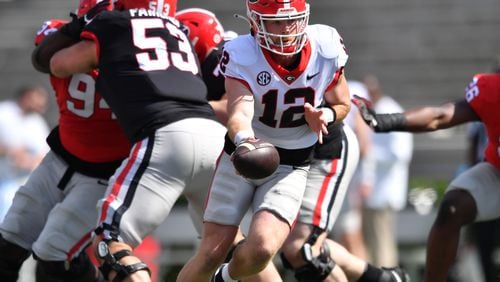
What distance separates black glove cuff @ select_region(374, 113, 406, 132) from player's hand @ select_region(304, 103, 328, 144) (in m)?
1.04

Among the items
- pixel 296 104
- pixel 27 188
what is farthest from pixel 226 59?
pixel 27 188

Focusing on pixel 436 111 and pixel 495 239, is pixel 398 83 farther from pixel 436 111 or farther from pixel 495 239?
pixel 436 111

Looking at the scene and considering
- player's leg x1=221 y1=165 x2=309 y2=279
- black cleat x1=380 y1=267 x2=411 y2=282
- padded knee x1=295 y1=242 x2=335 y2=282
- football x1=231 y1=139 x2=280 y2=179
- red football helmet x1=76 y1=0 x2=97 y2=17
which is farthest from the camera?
black cleat x1=380 y1=267 x2=411 y2=282

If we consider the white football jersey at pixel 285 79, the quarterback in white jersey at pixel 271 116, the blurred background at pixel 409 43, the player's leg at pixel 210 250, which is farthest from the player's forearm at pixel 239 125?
the blurred background at pixel 409 43

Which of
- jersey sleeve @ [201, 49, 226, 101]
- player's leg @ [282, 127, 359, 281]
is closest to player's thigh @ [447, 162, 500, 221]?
player's leg @ [282, 127, 359, 281]

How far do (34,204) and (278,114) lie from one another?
1.72 metres

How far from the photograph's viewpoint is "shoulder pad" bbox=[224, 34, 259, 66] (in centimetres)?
571

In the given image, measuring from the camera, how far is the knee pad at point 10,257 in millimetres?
6574

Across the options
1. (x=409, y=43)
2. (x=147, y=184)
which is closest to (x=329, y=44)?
(x=147, y=184)

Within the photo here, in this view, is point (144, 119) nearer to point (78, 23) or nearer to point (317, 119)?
point (78, 23)

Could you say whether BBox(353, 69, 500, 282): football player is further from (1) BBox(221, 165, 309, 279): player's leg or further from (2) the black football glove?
(1) BBox(221, 165, 309, 279): player's leg

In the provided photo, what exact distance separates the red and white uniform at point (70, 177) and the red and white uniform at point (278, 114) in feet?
3.09

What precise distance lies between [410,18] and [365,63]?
93 centimetres

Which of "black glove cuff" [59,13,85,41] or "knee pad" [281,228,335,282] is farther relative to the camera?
"knee pad" [281,228,335,282]
